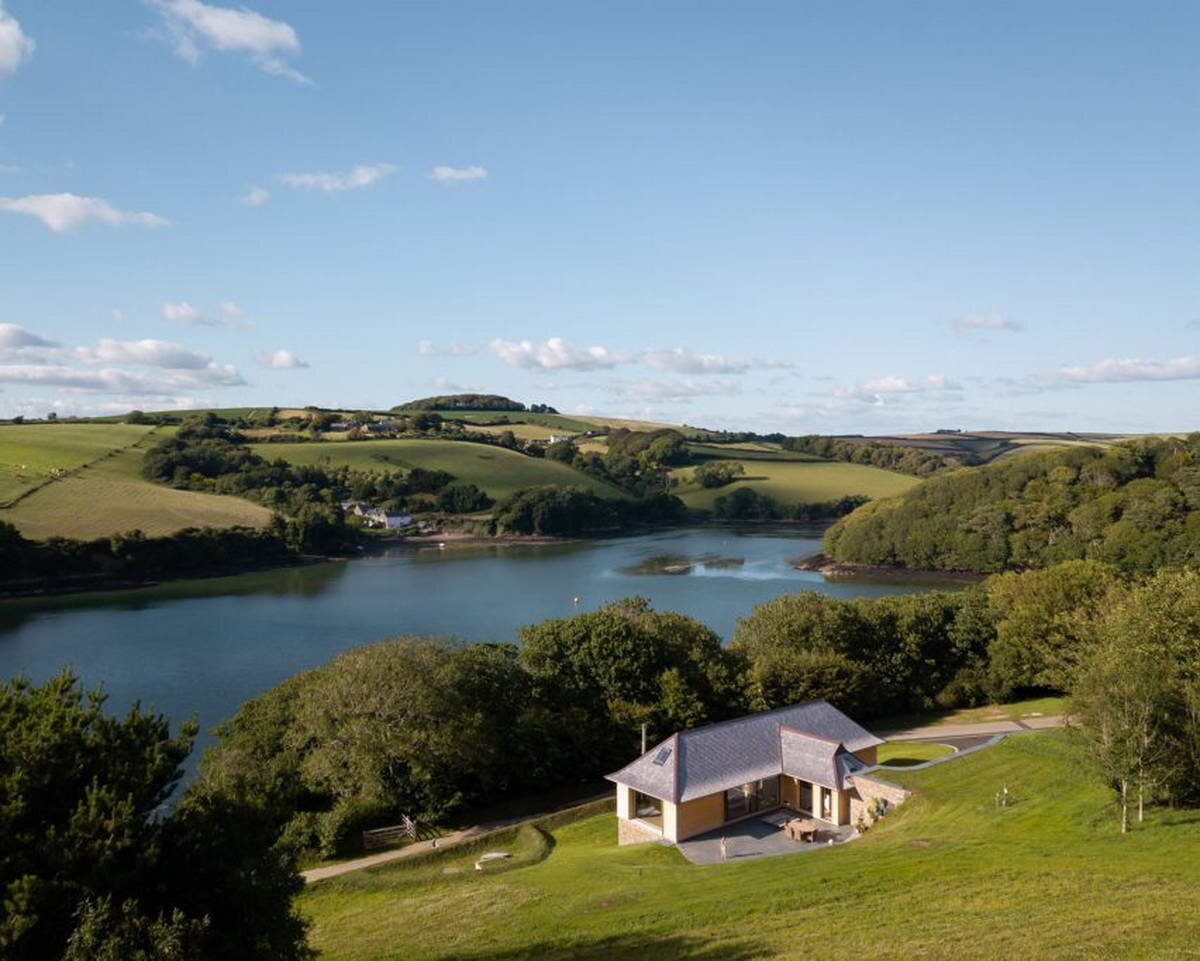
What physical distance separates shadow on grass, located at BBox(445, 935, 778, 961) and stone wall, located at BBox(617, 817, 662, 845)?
28.7 feet

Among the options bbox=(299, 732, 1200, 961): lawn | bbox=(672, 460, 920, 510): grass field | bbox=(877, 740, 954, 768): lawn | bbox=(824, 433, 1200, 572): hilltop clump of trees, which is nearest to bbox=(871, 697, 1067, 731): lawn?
bbox=(877, 740, 954, 768): lawn

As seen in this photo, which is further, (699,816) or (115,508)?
(115,508)

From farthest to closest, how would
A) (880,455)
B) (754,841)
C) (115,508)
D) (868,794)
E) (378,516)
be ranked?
(880,455), (378,516), (115,508), (868,794), (754,841)

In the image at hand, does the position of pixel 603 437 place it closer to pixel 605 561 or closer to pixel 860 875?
pixel 605 561

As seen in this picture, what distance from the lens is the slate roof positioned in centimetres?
2447

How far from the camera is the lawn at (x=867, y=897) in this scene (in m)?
13.9

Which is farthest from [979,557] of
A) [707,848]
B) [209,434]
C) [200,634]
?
[209,434]

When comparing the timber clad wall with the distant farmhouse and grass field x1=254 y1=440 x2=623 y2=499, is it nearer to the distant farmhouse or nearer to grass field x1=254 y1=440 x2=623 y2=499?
the distant farmhouse

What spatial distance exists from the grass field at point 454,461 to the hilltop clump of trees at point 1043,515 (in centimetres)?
5212

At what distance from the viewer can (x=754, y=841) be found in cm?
2388

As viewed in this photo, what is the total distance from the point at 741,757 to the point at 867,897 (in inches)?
367

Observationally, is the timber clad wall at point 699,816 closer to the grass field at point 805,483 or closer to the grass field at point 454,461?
the grass field at point 454,461

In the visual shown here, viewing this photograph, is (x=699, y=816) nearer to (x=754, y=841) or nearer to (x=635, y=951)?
(x=754, y=841)

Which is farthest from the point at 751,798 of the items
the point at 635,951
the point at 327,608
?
the point at 327,608
